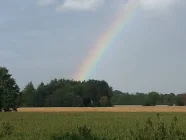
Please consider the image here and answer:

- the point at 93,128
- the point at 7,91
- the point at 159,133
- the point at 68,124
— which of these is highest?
the point at 7,91

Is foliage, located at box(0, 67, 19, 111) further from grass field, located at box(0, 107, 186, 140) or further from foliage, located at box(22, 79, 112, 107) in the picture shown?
grass field, located at box(0, 107, 186, 140)

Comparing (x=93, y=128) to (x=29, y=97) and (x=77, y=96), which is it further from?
(x=29, y=97)

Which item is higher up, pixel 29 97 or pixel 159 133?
pixel 29 97

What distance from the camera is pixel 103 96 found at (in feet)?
472

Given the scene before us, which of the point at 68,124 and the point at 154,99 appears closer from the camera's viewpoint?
the point at 68,124

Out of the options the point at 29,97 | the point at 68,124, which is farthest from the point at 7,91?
the point at 68,124

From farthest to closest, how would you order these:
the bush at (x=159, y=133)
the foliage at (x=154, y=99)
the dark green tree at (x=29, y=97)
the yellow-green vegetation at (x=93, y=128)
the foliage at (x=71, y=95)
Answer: the dark green tree at (x=29, y=97) < the foliage at (x=154, y=99) < the foliage at (x=71, y=95) < the yellow-green vegetation at (x=93, y=128) < the bush at (x=159, y=133)

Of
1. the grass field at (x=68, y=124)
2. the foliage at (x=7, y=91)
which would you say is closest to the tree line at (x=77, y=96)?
the foliage at (x=7, y=91)

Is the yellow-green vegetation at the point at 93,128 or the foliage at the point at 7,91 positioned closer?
the yellow-green vegetation at the point at 93,128

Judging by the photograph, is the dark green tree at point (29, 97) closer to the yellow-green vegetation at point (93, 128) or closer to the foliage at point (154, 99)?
the foliage at point (154, 99)

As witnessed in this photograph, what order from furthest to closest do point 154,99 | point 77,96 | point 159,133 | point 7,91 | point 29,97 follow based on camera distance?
point 154,99 → point 29,97 → point 77,96 → point 7,91 → point 159,133

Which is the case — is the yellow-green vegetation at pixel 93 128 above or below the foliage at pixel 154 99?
below

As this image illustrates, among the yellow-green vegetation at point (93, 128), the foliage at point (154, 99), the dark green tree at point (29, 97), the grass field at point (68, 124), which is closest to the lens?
the yellow-green vegetation at point (93, 128)

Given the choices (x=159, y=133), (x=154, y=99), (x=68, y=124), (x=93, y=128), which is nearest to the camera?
(x=159, y=133)
